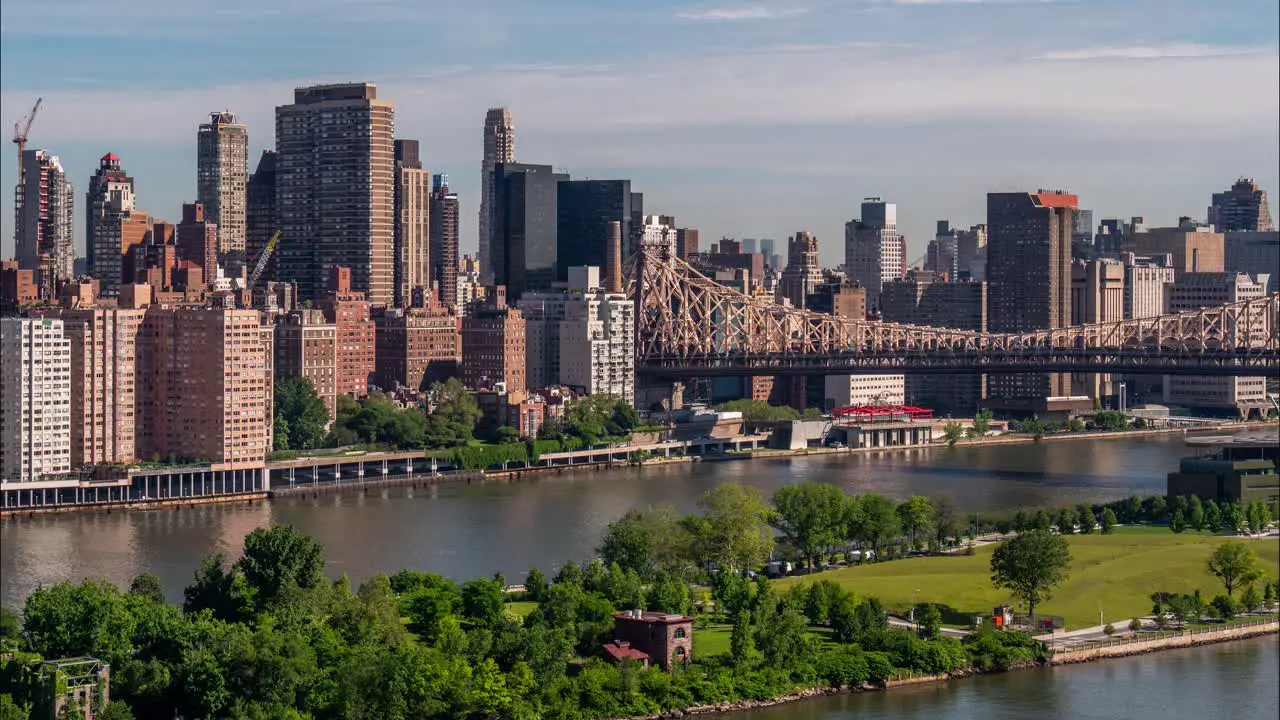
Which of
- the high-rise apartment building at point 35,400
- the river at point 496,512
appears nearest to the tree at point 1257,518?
the river at point 496,512

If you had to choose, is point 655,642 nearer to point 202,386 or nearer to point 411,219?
point 202,386

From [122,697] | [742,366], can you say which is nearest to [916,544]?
[122,697]

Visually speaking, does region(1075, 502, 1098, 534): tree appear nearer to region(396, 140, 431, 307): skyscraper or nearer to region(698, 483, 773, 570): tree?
region(698, 483, 773, 570): tree

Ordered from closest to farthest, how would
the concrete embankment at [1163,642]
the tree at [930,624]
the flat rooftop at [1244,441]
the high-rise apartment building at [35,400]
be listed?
1. the concrete embankment at [1163,642]
2. the tree at [930,624]
3. the flat rooftop at [1244,441]
4. the high-rise apartment building at [35,400]

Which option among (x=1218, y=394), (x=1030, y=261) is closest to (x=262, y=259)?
(x=1030, y=261)

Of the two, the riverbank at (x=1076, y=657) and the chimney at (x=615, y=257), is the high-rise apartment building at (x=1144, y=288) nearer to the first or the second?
the chimney at (x=615, y=257)

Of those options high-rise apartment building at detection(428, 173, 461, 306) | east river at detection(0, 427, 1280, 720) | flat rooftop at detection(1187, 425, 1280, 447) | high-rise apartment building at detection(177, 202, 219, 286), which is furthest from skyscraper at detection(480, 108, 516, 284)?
flat rooftop at detection(1187, 425, 1280, 447)

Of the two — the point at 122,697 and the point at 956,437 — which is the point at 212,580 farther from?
the point at 956,437
